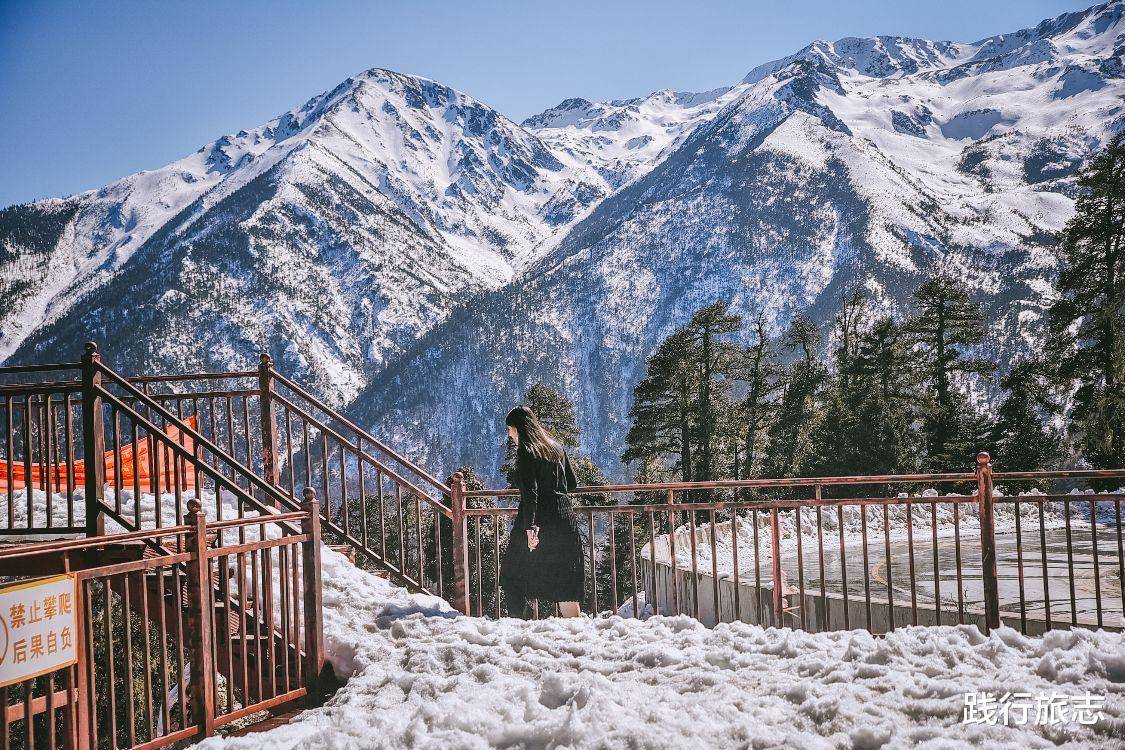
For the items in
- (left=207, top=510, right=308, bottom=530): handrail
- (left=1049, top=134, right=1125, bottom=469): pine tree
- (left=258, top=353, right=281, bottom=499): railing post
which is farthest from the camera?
(left=1049, top=134, right=1125, bottom=469): pine tree

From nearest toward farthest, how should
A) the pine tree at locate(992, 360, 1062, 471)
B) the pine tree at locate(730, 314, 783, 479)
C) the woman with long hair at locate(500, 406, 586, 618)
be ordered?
the woman with long hair at locate(500, 406, 586, 618) → the pine tree at locate(992, 360, 1062, 471) → the pine tree at locate(730, 314, 783, 479)

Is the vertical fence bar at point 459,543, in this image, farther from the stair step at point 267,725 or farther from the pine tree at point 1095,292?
the pine tree at point 1095,292

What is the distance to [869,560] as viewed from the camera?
15.6 meters

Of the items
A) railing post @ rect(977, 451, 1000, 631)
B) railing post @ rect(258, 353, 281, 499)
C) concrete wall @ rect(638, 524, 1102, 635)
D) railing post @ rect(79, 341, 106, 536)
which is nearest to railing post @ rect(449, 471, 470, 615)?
concrete wall @ rect(638, 524, 1102, 635)

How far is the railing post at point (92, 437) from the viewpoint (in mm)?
6102

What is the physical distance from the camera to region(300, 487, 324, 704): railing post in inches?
221

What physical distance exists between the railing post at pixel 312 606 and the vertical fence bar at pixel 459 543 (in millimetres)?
1789

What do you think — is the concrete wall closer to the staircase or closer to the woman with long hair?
the woman with long hair

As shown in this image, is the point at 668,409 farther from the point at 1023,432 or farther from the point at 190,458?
the point at 190,458

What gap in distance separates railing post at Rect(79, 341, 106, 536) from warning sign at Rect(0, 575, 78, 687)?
2466 mm

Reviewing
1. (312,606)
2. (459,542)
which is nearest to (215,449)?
(312,606)

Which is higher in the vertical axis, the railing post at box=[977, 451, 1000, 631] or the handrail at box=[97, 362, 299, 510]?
the handrail at box=[97, 362, 299, 510]

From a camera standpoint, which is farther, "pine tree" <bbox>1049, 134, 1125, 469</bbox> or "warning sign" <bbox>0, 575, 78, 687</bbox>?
"pine tree" <bbox>1049, 134, 1125, 469</bbox>

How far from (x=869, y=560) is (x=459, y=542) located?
11378 mm
